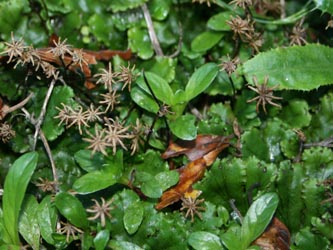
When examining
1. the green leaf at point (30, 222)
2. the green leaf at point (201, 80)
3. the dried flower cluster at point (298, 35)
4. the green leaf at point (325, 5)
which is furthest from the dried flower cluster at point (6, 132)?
the green leaf at point (325, 5)

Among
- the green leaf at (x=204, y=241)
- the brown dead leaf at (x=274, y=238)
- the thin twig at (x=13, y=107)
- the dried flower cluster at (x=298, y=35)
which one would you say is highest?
the thin twig at (x=13, y=107)

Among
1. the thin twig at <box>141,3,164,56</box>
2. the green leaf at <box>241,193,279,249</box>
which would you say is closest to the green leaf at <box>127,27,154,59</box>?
the thin twig at <box>141,3,164,56</box>

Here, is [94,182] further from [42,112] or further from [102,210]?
[42,112]

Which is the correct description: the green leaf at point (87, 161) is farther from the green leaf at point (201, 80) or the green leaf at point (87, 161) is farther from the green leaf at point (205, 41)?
the green leaf at point (205, 41)

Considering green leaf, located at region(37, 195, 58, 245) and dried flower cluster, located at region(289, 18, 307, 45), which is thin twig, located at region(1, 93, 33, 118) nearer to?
green leaf, located at region(37, 195, 58, 245)

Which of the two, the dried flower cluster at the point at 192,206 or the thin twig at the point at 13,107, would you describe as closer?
the dried flower cluster at the point at 192,206

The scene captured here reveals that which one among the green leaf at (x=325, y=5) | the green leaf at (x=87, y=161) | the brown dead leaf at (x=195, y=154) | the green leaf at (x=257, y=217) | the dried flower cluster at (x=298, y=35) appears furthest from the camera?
the dried flower cluster at (x=298, y=35)

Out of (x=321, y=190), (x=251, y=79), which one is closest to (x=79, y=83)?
(x=251, y=79)

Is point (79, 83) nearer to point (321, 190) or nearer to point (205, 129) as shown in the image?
point (205, 129)
